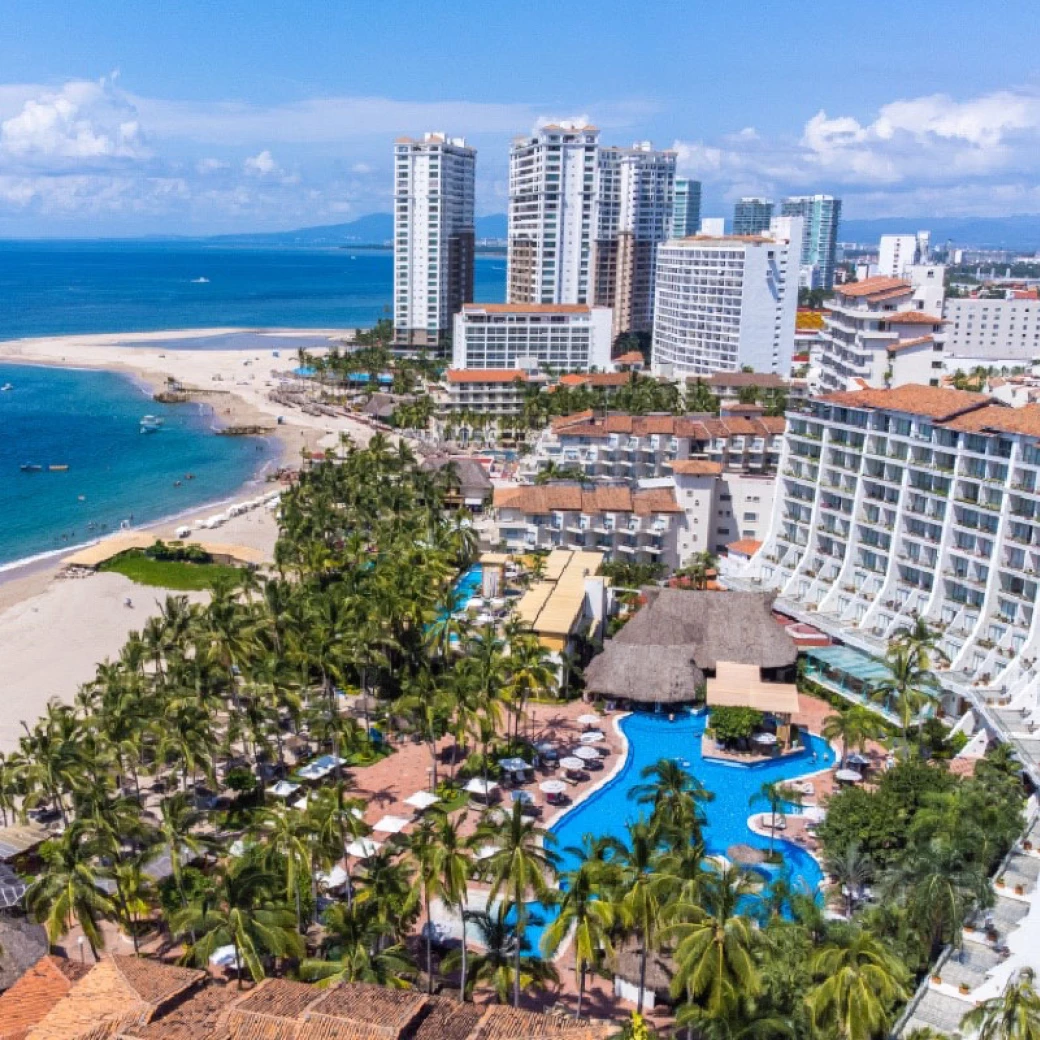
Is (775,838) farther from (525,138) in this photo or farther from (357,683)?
(525,138)

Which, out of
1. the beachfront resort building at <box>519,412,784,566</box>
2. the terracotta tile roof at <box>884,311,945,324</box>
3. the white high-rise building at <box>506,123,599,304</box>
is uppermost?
the white high-rise building at <box>506,123,599,304</box>

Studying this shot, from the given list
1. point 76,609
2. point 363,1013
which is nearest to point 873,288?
point 76,609

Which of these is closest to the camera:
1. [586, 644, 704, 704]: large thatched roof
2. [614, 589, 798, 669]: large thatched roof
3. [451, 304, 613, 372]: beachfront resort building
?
[586, 644, 704, 704]: large thatched roof

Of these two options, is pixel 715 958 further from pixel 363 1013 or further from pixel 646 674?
pixel 646 674

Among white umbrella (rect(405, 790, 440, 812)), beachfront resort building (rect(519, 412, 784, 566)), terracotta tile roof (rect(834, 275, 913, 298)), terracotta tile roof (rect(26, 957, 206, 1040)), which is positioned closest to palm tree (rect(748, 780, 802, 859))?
white umbrella (rect(405, 790, 440, 812))

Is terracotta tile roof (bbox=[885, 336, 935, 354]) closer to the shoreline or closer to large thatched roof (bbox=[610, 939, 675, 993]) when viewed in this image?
the shoreline

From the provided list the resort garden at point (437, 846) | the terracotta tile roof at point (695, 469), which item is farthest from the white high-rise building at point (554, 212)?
the resort garden at point (437, 846)
